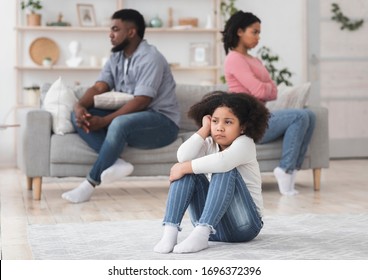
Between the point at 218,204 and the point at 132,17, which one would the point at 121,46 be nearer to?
the point at 132,17

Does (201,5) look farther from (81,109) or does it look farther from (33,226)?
(33,226)

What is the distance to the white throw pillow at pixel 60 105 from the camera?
5.09 metres

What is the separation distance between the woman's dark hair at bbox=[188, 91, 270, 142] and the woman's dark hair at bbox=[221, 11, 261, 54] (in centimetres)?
210

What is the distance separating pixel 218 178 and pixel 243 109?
0.30 metres

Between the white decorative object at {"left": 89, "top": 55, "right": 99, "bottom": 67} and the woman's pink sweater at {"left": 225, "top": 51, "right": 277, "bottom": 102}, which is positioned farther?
the white decorative object at {"left": 89, "top": 55, "right": 99, "bottom": 67}

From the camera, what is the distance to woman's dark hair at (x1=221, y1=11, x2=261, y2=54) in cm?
512

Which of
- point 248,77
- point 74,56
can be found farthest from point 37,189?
point 74,56

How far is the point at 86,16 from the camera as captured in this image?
7.82 m

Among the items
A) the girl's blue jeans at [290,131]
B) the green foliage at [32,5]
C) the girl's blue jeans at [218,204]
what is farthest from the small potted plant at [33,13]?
the girl's blue jeans at [218,204]

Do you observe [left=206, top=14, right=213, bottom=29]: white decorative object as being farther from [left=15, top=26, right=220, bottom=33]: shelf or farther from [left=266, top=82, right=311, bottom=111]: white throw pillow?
A: [left=266, top=82, right=311, bottom=111]: white throw pillow

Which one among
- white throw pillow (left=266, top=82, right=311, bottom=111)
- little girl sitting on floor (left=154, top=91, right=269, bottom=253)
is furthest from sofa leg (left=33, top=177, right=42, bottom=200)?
little girl sitting on floor (left=154, top=91, right=269, bottom=253)
